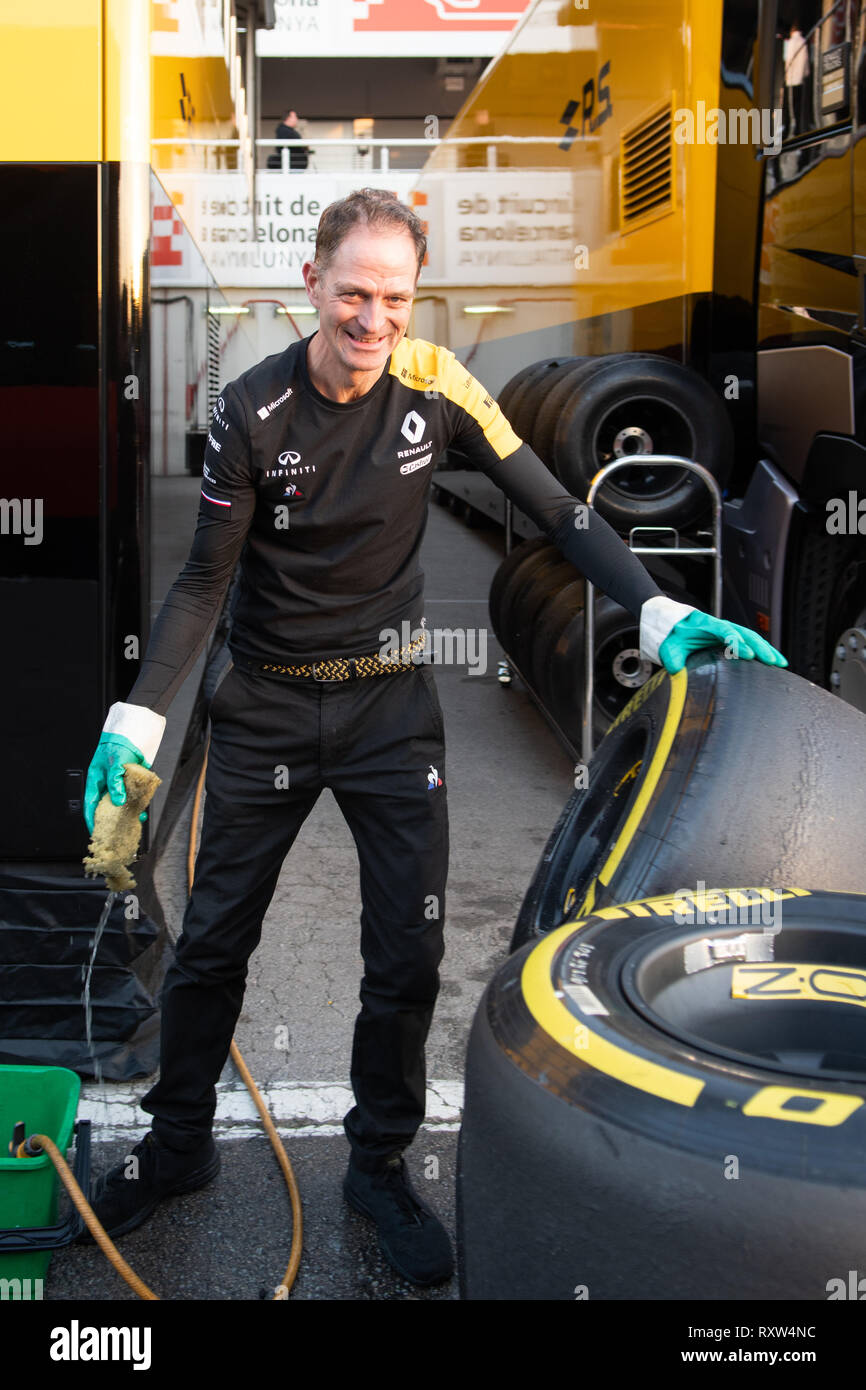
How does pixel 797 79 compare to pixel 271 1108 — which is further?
pixel 797 79

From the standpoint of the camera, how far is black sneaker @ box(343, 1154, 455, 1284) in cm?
257

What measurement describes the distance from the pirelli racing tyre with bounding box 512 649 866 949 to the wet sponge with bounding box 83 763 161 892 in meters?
0.87

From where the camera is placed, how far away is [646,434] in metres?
5.75

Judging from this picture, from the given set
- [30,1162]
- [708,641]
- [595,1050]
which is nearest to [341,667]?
[708,641]

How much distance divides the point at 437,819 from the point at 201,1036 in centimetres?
67

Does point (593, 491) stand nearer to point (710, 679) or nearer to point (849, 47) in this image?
point (849, 47)

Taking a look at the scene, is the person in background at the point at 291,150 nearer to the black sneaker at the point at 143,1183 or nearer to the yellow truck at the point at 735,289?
the yellow truck at the point at 735,289

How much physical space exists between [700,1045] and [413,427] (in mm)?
1406

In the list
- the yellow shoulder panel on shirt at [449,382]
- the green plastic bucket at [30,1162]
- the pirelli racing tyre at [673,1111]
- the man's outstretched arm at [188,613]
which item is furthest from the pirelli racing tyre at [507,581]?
the pirelli racing tyre at [673,1111]

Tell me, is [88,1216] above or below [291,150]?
below

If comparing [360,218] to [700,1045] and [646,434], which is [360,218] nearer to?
[700,1045]

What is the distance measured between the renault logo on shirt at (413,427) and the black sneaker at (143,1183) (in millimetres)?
1548

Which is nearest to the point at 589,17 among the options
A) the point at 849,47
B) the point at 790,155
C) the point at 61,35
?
the point at 790,155

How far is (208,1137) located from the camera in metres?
2.85
